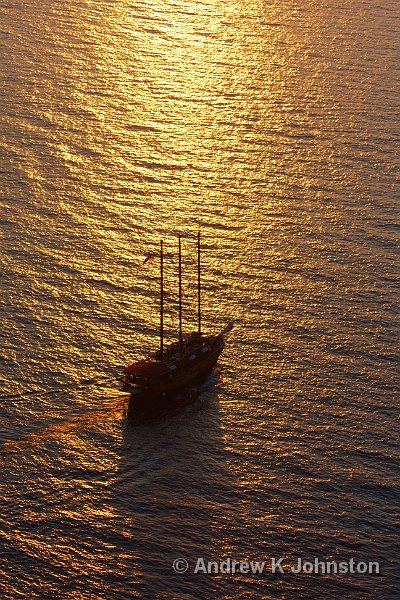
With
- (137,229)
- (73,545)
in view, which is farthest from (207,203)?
(73,545)

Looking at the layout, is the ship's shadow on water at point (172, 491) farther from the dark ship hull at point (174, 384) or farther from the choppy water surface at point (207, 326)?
the dark ship hull at point (174, 384)

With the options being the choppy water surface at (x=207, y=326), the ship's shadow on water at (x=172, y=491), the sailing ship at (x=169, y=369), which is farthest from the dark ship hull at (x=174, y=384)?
the choppy water surface at (x=207, y=326)

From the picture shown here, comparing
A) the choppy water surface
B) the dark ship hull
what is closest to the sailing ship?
the dark ship hull

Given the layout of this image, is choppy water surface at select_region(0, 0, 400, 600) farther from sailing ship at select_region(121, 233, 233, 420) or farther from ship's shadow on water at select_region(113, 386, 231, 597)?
sailing ship at select_region(121, 233, 233, 420)

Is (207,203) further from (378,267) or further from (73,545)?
(73,545)

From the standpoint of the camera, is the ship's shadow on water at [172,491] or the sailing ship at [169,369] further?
the sailing ship at [169,369]

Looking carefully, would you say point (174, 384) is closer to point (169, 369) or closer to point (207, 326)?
point (169, 369)

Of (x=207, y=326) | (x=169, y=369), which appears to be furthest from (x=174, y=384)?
(x=207, y=326)
